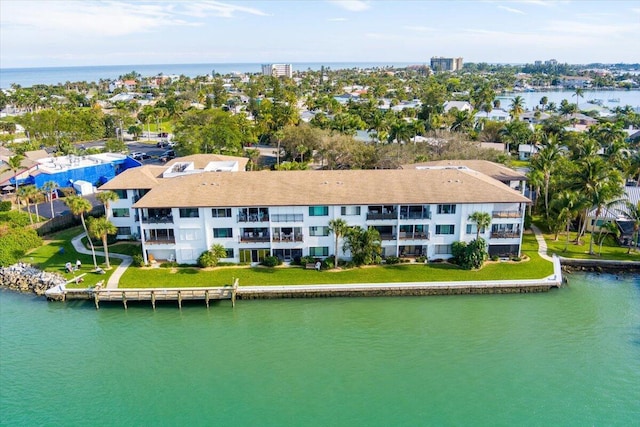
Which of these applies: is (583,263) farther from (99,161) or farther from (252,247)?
(99,161)

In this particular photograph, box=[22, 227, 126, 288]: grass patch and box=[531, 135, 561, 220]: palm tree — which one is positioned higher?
box=[531, 135, 561, 220]: palm tree

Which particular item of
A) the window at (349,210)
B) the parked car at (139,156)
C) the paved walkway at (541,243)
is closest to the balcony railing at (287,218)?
the window at (349,210)

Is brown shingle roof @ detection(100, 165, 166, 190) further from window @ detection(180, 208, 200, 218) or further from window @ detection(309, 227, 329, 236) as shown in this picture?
window @ detection(309, 227, 329, 236)

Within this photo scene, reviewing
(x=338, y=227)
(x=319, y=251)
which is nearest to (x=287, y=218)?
(x=319, y=251)

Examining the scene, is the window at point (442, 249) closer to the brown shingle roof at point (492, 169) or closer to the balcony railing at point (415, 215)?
the balcony railing at point (415, 215)

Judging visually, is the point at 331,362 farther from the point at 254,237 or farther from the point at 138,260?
the point at 138,260

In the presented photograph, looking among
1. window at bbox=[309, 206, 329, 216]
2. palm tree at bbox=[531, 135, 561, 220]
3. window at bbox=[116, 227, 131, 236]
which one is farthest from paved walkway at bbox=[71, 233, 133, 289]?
palm tree at bbox=[531, 135, 561, 220]
